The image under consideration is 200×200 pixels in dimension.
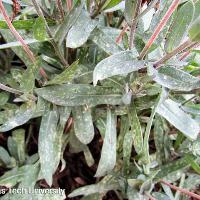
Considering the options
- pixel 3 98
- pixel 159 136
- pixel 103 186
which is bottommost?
pixel 103 186

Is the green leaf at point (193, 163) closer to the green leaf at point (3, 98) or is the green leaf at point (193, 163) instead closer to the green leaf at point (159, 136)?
the green leaf at point (159, 136)

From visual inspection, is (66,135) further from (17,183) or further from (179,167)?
(179,167)

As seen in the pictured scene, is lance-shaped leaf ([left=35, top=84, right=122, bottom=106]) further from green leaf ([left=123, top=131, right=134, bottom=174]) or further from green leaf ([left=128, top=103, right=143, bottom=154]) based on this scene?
green leaf ([left=123, top=131, right=134, bottom=174])

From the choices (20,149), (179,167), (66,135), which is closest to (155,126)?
(179,167)

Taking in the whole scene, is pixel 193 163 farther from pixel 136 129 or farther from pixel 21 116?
pixel 21 116

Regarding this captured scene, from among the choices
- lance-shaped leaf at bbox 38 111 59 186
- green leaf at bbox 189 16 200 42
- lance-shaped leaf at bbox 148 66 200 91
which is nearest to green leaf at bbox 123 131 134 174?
lance-shaped leaf at bbox 38 111 59 186

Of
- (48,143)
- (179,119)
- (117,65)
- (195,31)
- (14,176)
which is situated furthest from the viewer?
(14,176)

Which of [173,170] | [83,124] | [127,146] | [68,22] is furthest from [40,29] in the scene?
[173,170]

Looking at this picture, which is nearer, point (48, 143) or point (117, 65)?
point (117, 65)
